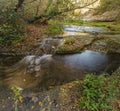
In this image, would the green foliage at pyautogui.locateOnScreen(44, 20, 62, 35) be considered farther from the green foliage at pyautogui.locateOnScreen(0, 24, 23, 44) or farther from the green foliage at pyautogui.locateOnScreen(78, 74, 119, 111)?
the green foliage at pyautogui.locateOnScreen(78, 74, 119, 111)

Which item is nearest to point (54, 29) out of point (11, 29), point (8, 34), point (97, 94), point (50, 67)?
point (11, 29)

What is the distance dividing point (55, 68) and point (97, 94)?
3009mm

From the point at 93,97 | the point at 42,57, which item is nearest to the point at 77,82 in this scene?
the point at 93,97

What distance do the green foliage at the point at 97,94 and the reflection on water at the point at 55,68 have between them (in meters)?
1.28

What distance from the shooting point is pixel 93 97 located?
5836mm

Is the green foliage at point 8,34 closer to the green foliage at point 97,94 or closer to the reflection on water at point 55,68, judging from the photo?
the reflection on water at point 55,68

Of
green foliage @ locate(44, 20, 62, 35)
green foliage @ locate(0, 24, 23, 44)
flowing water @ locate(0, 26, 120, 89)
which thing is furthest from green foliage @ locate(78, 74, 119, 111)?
green foliage @ locate(44, 20, 62, 35)

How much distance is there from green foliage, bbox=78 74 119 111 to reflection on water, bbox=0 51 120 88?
Answer: 1.28 meters

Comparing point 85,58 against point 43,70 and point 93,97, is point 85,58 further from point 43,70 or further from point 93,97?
point 93,97

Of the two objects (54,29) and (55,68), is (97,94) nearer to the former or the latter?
(55,68)

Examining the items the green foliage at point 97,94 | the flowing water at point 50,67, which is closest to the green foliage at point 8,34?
the flowing water at point 50,67

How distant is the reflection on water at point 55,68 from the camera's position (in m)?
7.13

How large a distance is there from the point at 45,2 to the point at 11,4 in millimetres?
4835

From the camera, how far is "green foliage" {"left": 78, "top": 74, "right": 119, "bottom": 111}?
559 cm
